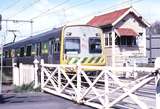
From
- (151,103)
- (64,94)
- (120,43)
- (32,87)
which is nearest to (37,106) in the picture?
(64,94)

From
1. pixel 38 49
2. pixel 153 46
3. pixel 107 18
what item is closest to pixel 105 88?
pixel 38 49

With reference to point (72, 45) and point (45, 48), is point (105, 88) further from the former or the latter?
point (45, 48)

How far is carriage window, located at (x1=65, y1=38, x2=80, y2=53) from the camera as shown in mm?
23031

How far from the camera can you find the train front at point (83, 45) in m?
22.8

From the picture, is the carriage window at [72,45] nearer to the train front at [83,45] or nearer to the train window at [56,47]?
the train front at [83,45]

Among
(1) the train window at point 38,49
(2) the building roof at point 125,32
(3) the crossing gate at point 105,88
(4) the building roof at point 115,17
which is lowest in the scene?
(3) the crossing gate at point 105,88

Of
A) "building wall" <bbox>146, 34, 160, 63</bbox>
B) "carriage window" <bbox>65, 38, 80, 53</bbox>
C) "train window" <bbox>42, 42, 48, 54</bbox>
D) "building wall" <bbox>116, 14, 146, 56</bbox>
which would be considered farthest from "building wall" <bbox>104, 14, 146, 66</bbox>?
"carriage window" <bbox>65, 38, 80, 53</bbox>

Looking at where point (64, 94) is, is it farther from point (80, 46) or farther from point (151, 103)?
point (80, 46)

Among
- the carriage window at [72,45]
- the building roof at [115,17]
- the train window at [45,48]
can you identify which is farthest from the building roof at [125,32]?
the carriage window at [72,45]

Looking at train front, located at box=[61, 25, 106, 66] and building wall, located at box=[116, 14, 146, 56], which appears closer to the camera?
train front, located at box=[61, 25, 106, 66]

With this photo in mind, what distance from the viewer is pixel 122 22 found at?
43.5 meters

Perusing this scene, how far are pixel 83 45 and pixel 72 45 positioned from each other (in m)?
0.60

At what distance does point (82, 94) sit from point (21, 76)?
35.5ft

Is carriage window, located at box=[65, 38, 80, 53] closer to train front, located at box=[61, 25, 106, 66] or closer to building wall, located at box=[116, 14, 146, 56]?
train front, located at box=[61, 25, 106, 66]
